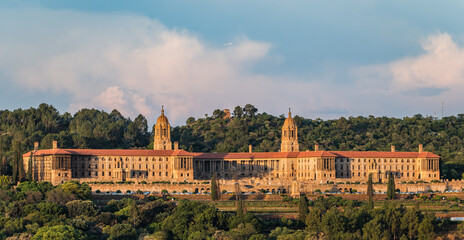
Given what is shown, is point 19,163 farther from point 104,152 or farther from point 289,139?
point 289,139

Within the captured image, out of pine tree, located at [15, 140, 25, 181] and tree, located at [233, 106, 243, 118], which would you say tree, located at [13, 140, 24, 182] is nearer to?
pine tree, located at [15, 140, 25, 181]

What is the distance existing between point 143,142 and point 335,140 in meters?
34.7

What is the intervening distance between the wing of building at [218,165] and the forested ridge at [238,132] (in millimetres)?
12107

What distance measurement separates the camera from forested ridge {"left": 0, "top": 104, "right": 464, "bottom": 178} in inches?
6102

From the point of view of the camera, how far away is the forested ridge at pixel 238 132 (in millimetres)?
155000

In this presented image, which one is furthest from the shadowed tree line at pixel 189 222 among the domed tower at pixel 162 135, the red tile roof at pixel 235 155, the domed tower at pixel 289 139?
the domed tower at pixel 289 139

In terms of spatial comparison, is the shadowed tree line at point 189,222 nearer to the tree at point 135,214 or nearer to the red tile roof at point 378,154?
the tree at point 135,214

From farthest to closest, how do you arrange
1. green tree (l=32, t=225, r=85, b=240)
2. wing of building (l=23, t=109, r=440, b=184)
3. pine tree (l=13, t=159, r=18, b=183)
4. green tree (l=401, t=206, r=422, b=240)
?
wing of building (l=23, t=109, r=440, b=184)
pine tree (l=13, t=159, r=18, b=183)
green tree (l=401, t=206, r=422, b=240)
green tree (l=32, t=225, r=85, b=240)

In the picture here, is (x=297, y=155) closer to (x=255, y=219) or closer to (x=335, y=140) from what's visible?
(x=335, y=140)

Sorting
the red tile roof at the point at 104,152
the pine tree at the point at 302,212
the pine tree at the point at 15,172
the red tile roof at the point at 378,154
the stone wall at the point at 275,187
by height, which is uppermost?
Result: the red tile roof at the point at 104,152

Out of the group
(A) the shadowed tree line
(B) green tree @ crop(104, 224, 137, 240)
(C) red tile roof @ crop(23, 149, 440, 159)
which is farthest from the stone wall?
(B) green tree @ crop(104, 224, 137, 240)

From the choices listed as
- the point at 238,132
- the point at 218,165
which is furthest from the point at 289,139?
the point at 238,132

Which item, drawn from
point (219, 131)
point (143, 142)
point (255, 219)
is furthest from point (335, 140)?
point (255, 219)

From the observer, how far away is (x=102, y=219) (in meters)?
91.1
